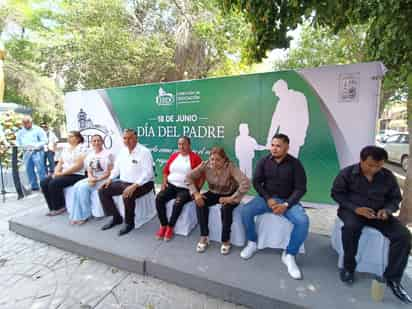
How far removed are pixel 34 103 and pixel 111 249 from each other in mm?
9380

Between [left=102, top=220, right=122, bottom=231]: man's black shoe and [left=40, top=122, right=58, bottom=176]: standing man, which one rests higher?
[left=40, top=122, right=58, bottom=176]: standing man

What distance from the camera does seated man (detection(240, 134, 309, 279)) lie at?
2014 millimetres

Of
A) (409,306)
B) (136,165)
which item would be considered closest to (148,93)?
(136,165)

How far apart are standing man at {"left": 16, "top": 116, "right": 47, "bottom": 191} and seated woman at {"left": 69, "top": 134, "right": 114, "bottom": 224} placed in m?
2.29

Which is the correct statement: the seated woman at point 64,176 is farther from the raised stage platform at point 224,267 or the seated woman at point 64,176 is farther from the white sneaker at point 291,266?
the white sneaker at point 291,266

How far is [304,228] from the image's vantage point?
1.93 metres

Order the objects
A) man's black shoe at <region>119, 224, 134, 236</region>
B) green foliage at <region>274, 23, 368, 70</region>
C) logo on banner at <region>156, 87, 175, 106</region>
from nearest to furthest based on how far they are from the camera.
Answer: man's black shoe at <region>119, 224, 134, 236</region> → logo on banner at <region>156, 87, 175, 106</region> → green foliage at <region>274, 23, 368, 70</region>

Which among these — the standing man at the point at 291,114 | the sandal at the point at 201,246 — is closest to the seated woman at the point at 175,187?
the sandal at the point at 201,246

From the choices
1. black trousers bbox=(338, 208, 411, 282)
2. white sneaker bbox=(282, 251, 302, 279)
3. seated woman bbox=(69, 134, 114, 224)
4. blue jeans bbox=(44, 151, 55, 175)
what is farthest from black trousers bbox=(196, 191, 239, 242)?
blue jeans bbox=(44, 151, 55, 175)

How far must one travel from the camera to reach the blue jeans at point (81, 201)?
283cm

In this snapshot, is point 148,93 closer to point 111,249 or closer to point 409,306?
point 111,249

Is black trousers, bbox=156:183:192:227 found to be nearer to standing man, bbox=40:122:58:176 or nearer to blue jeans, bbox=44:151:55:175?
standing man, bbox=40:122:58:176

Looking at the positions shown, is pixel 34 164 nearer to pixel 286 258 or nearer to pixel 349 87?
pixel 286 258

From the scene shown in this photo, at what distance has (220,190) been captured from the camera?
2426 millimetres
